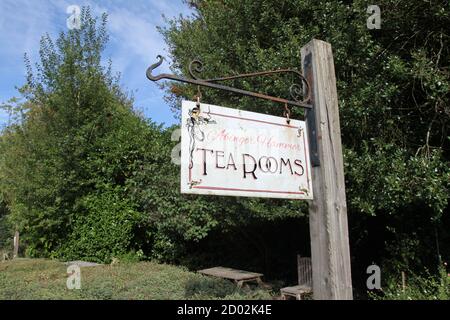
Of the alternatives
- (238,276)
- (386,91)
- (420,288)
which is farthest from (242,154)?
(238,276)

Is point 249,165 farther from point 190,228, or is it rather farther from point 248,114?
point 190,228

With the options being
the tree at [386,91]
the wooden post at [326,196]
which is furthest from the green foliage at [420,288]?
the wooden post at [326,196]

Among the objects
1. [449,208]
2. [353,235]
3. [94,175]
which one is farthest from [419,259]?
[94,175]

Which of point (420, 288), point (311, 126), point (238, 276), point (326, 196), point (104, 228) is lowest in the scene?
point (420, 288)

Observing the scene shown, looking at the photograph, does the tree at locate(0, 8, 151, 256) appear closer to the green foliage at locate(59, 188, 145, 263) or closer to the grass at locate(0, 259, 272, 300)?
the green foliage at locate(59, 188, 145, 263)

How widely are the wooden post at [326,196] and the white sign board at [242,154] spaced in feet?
0.35

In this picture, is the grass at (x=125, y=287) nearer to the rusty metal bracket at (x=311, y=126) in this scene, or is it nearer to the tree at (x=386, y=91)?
the tree at (x=386, y=91)

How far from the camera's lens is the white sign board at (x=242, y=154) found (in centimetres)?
239

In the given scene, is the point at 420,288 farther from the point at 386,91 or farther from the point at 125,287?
the point at 125,287

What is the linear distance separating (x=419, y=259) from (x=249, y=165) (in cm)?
438

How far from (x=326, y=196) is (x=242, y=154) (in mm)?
646

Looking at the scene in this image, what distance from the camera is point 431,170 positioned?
4.63 m

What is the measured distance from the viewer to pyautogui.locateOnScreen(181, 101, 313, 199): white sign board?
7.84 feet

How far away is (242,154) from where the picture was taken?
2.55m
